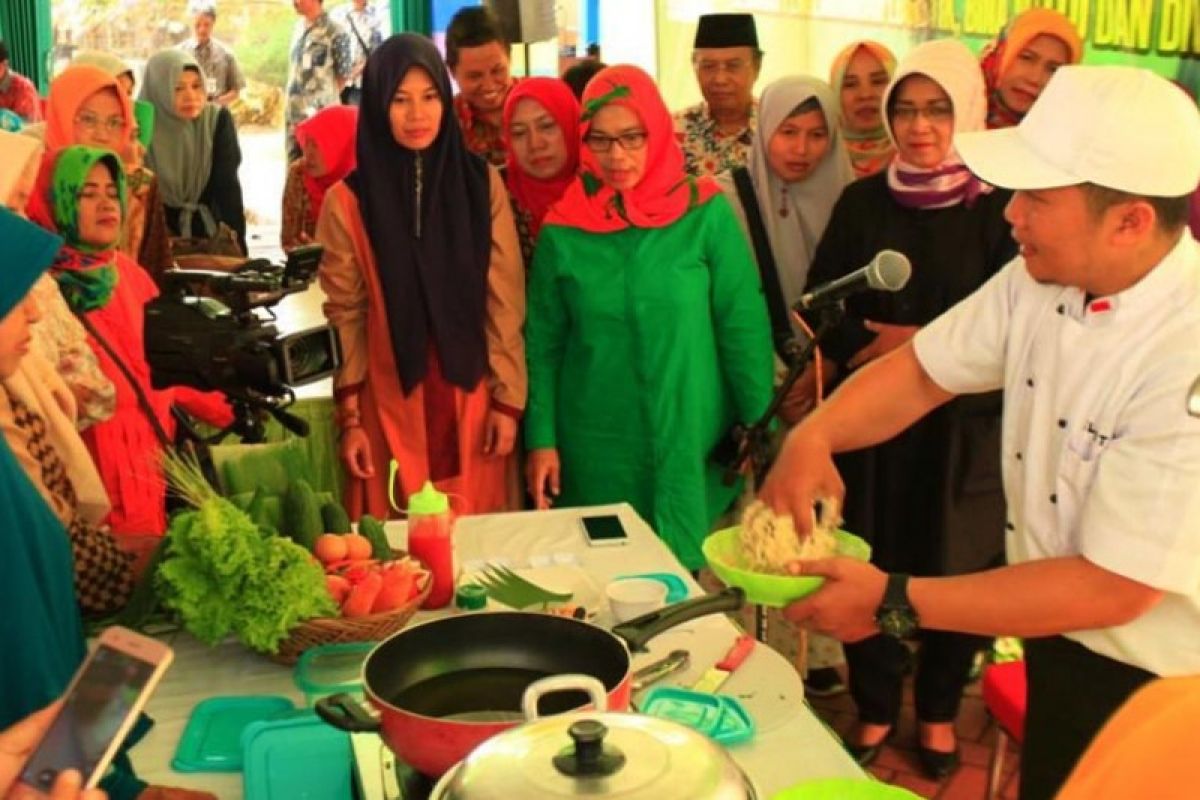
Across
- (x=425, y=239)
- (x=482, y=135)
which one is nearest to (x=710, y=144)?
(x=482, y=135)

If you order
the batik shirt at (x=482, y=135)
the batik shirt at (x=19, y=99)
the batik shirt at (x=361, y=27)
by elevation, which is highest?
the batik shirt at (x=361, y=27)

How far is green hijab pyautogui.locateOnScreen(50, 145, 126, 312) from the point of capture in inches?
106

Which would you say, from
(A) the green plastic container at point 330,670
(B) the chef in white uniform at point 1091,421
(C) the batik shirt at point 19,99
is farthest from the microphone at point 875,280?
(C) the batik shirt at point 19,99

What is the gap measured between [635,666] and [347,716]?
54 centimetres

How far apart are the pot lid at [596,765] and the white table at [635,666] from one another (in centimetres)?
46

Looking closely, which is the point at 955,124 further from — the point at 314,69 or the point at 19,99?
the point at 314,69

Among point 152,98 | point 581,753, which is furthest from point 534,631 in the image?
point 152,98

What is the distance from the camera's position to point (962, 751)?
302 cm

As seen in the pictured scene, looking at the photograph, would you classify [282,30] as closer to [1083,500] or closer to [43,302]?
[43,302]

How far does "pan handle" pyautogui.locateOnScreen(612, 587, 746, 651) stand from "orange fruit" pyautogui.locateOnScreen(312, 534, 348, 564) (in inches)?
20.6

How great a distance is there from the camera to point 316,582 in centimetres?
172

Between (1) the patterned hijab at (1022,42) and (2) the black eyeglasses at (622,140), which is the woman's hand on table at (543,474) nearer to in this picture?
(2) the black eyeglasses at (622,140)

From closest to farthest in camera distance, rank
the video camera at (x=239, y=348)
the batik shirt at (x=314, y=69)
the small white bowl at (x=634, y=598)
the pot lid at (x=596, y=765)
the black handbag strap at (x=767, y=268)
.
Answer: the pot lid at (x=596, y=765)
the small white bowl at (x=634, y=598)
the video camera at (x=239, y=348)
the black handbag strap at (x=767, y=268)
the batik shirt at (x=314, y=69)

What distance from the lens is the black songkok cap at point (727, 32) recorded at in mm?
3551
